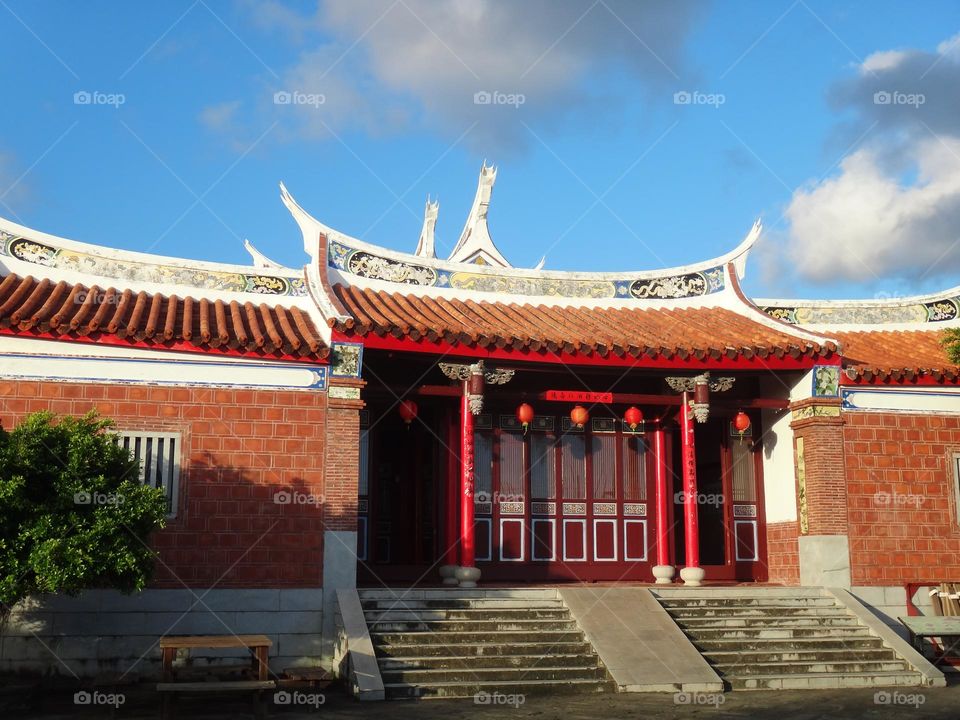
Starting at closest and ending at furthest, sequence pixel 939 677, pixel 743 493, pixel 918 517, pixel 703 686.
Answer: pixel 703 686 → pixel 939 677 → pixel 918 517 → pixel 743 493

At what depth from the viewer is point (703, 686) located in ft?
31.0

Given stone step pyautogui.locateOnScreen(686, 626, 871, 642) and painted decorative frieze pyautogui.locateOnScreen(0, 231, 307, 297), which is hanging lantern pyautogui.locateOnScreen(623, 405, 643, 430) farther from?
painted decorative frieze pyautogui.locateOnScreen(0, 231, 307, 297)

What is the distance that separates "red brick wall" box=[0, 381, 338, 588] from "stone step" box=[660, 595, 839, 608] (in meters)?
3.66

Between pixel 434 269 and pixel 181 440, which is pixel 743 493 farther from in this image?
pixel 181 440

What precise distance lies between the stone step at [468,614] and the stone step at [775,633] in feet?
4.62

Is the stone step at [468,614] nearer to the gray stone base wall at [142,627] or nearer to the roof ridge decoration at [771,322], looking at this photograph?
the gray stone base wall at [142,627]

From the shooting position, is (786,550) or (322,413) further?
(786,550)

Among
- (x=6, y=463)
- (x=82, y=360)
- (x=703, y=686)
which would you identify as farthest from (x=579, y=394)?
(x=6, y=463)

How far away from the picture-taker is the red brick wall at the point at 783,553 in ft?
43.7

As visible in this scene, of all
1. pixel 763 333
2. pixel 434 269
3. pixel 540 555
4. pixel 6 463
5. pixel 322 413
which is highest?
pixel 434 269

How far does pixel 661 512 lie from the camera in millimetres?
13906

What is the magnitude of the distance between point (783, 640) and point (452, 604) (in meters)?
3.38

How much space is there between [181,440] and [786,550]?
765 cm

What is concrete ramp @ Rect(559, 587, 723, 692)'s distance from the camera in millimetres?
9462
